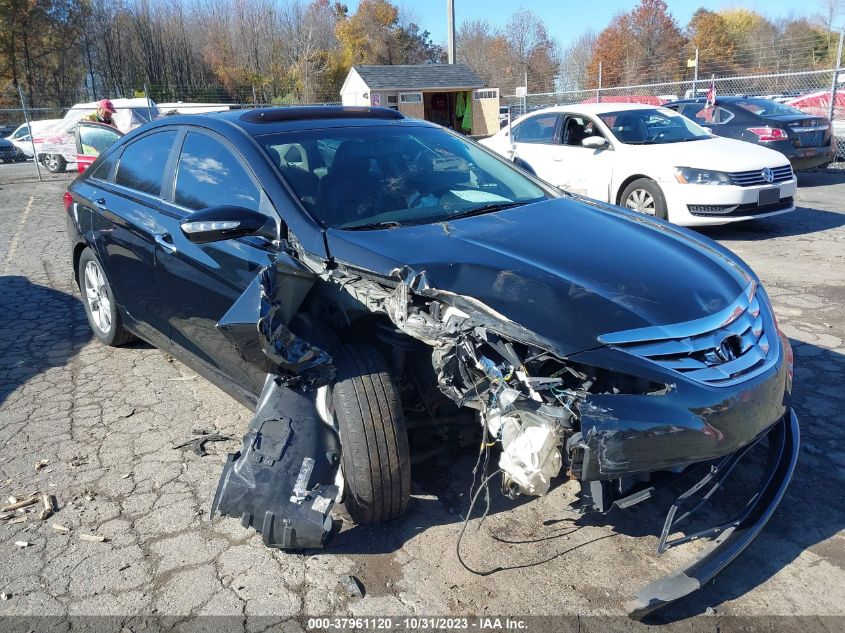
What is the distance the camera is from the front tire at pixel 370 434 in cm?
264

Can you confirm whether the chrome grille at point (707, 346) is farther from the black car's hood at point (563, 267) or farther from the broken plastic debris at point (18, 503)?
the broken plastic debris at point (18, 503)

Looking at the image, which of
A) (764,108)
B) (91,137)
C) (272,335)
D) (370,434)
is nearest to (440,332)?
(370,434)

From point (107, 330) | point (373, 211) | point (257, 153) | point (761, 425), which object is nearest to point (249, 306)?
point (373, 211)

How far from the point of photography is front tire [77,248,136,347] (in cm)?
469

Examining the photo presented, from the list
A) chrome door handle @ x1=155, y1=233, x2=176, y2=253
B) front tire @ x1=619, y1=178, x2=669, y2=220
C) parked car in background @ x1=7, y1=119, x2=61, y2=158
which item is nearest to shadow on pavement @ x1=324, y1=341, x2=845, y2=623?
chrome door handle @ x1=155, y1=233, x2=176, y2=253

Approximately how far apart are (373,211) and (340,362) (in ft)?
2.73

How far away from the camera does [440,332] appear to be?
245cm

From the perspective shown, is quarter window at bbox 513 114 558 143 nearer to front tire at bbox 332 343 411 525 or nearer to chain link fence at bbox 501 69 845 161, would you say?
chain link fence at bbox 501 69 845 161

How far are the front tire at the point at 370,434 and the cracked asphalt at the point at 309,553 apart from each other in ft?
0.80

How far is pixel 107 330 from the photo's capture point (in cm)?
494

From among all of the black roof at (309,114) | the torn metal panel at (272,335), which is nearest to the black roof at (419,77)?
the black roof at (309,114)

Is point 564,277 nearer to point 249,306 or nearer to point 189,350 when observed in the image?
point 249,306

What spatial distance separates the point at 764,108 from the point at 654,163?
211 inches

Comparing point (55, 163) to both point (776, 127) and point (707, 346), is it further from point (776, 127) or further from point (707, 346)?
point (707, 346)
